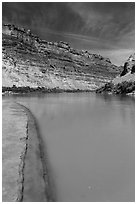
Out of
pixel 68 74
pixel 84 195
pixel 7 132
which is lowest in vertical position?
pixel 84 195

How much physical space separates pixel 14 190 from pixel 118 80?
3098 inches

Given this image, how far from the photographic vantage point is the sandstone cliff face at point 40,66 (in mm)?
114250

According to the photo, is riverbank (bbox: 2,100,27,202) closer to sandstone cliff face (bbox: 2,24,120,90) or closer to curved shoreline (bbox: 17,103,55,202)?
curved shoreline (bbox: 17,103,55,202)

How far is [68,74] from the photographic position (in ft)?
506

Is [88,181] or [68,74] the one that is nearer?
[88,181]

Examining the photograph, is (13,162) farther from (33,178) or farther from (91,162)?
(91,162)

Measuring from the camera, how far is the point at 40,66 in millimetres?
138125

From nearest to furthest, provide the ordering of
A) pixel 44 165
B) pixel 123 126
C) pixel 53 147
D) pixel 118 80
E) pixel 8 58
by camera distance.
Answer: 1. pixel 44 165
2. pixel 53 147
3. pixel 123 126
4. pixel 118 80
5. pixel 8 58

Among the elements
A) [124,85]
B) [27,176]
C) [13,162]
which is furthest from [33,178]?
[124,85]

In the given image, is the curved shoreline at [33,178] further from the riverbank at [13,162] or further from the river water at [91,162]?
the river water at [91,162]

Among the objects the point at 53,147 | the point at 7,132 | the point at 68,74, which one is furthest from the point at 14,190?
the point at 68,74

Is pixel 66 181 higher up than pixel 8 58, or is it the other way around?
pixel 8 58

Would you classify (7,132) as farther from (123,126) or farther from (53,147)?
(123,126)

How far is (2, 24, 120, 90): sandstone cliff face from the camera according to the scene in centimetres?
11425
